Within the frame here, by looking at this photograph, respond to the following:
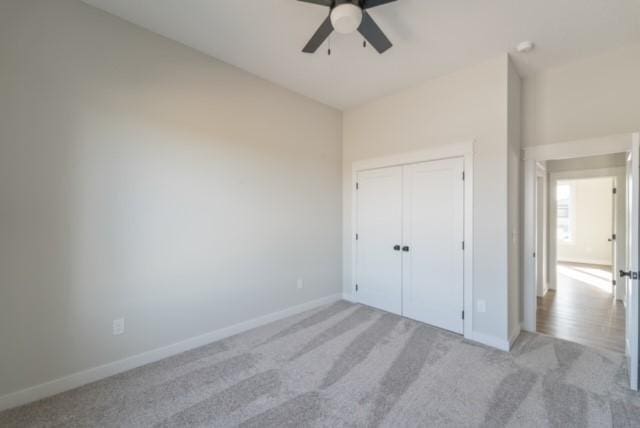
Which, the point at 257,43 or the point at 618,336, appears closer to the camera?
the point at 257,43

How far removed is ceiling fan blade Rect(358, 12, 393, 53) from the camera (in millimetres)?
1864

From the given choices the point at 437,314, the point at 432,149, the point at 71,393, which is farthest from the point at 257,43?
the point at 437,314

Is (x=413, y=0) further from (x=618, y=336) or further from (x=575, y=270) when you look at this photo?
(x=575, y=270)

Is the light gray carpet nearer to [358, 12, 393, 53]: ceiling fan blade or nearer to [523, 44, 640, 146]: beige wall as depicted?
[523, 44, 640, 146]: beige wall

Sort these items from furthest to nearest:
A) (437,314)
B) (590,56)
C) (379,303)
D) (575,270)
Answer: (575,270) < (379,303) < (437,314) < (590,56)

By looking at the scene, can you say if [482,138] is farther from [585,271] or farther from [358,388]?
[585,271]

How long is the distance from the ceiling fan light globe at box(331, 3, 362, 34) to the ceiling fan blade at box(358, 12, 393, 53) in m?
0.09

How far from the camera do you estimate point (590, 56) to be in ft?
8.99

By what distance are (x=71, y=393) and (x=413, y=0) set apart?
392 cm

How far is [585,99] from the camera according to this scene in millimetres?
2801

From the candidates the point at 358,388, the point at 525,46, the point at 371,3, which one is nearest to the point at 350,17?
the point at 371,3

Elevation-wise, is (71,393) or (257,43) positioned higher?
(257,43)

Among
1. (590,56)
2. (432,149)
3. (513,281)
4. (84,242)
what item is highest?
(590,56)

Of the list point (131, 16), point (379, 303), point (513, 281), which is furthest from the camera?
point (379, 303)
